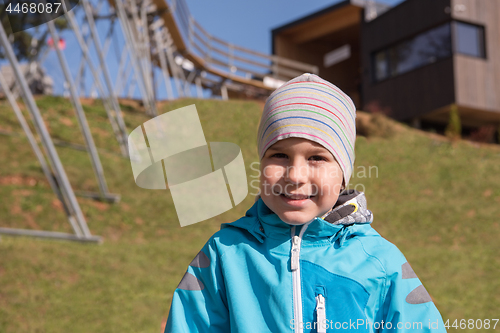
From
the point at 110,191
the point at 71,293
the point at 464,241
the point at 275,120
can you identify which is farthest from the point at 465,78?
the point at 275,120

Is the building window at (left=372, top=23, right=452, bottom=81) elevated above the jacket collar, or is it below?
below

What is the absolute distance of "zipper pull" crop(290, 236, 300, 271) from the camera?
4.61 feet

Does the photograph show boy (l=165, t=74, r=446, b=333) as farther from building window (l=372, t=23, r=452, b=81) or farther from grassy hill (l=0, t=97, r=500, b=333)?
building window (l=372, t=23, r=452, b=81)

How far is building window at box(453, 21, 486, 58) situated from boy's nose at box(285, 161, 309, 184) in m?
15.4

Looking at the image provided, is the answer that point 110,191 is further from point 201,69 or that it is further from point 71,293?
point 201,69

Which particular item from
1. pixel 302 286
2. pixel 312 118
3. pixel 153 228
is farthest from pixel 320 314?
pixel 153 228

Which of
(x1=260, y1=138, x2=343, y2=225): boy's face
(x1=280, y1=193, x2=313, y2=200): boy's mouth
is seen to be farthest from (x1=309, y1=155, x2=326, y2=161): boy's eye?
(x1=280, y1=193, x2=313, y2=200): boy's mouth

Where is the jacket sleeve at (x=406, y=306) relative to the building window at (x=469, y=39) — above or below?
above

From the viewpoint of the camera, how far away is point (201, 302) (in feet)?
4.62

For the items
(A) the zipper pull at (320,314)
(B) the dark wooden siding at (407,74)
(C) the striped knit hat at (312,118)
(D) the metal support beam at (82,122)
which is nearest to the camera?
(A) the zipper pull at (320,314)

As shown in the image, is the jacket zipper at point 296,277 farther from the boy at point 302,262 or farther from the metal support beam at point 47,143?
the metal support beam at point 47,143

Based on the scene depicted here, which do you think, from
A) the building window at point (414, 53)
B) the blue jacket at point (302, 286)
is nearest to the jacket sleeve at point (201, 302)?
the blue jacket at point (302, 286)

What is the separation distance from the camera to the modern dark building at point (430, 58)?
14844 millimetres

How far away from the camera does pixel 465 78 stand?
14695 millimetres
